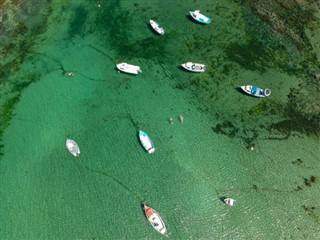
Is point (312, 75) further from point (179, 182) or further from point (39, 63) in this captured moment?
point (39, 63)

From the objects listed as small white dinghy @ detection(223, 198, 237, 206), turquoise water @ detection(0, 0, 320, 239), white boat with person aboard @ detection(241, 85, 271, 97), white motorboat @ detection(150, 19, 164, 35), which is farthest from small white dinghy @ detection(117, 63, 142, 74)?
small white dinghy @ detection(223, 198, 237, 206)

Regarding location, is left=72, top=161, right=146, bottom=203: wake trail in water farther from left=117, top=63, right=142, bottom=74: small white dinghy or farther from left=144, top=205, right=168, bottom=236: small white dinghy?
left=117, top=63, right=142, bottom=74: small white dinghy

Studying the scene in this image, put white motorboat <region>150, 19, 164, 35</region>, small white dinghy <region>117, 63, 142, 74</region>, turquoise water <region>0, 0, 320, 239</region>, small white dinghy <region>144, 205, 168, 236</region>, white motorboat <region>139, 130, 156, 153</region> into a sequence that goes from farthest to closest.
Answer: white motorboat <region>150, 19, 164, 35</region> < small white dinghy <region>117, 63, 142, 74</region> < white motorboat <region>139, 130, 156, 153</region> < turquoise water <region>0, 0, 320, 239</region> < small white dinghy <region>144, 205, 168, 236</region>

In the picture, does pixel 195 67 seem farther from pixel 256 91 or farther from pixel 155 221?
pixel 155 221

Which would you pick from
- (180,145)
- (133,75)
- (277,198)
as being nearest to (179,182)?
(180,145)

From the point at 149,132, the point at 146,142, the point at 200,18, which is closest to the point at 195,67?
the point at 200,18

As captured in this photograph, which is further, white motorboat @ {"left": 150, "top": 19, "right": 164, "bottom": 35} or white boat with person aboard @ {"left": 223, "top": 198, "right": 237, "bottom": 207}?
white motorboat @ {"left": 150, "top": 19, "right": 164, "bottom": 35}

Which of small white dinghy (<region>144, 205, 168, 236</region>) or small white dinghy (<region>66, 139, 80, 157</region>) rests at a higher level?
small white dinghy (<region>66, 139, 80, 157</region>)
